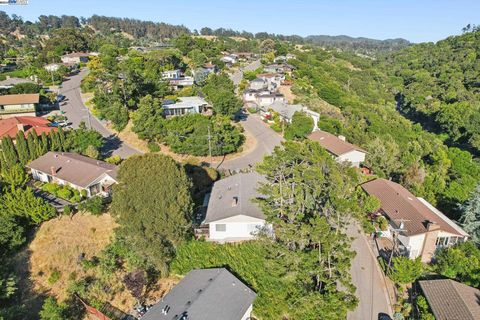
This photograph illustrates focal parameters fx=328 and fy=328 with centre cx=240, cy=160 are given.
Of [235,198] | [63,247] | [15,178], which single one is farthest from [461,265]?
[15,178]

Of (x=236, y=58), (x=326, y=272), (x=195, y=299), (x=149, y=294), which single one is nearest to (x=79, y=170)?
(x=149, y=294)

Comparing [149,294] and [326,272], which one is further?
[149,294]

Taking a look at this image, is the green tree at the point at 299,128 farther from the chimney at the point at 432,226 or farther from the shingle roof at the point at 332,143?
the chimney at the point at 432,226

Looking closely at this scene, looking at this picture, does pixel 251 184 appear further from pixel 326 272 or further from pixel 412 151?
pixel 412 151

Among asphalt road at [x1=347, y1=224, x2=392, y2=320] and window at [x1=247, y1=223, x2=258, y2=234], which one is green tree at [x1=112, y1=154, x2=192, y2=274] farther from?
asphalt road at [x1=347, y1=224, x2=392, y2=320]

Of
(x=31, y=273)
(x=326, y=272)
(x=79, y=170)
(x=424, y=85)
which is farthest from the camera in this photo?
(x=424, y=85)

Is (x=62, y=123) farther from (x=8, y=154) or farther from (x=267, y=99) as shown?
(x=267, y=99)
